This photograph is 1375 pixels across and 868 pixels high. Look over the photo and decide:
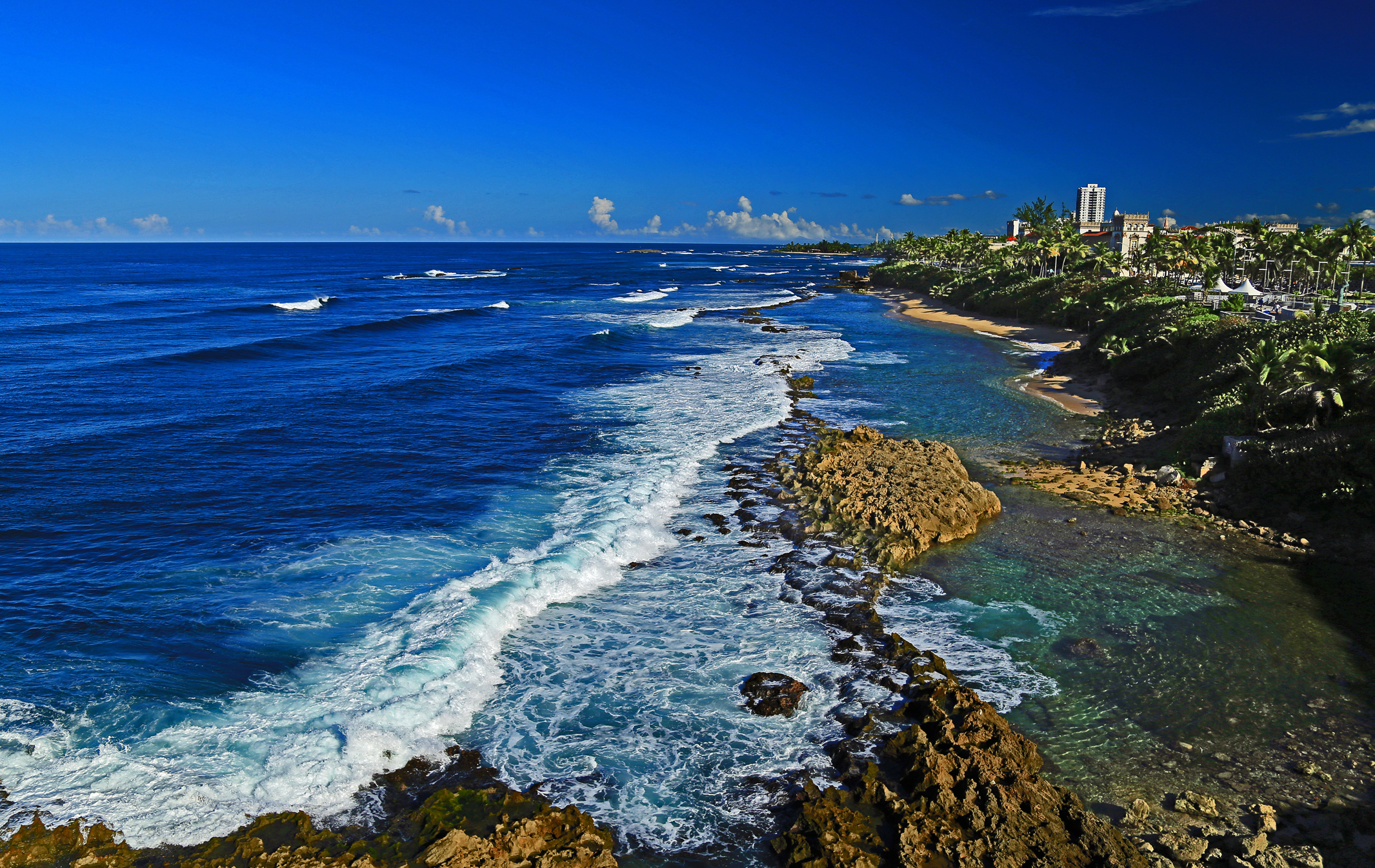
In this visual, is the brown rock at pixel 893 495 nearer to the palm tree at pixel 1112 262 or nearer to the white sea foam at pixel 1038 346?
the white sea foam at pixel 1038 346

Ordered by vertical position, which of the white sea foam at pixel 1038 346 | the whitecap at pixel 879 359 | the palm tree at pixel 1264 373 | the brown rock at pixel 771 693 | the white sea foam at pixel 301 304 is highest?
the white sea foam at pixel 301 304

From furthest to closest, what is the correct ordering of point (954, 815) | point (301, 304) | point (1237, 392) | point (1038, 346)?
point (301, 304), point (1038, 346), point (1237, 392), point (954, 815)

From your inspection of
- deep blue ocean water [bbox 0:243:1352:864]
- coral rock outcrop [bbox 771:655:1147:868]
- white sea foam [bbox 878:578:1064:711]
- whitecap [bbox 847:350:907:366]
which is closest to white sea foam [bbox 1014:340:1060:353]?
whitecap [bbox 847:350:907:366]

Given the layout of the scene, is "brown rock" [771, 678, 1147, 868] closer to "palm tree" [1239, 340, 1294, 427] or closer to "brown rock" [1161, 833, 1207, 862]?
"brown rock" [1161, 833, 1207, 862]

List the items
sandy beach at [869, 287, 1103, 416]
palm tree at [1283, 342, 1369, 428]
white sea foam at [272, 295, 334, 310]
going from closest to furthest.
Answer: palm tree at [1283, 342, 1369, 428]
sandy beach at [869, 287, 1103, 416]
white sea foam at [272, 295, 334, 310]

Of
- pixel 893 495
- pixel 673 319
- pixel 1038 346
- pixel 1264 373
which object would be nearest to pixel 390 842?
pixel 893 495

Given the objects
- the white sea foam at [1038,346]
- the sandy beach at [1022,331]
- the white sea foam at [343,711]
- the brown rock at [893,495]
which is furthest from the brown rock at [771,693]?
the white sea foam at [1038,346]

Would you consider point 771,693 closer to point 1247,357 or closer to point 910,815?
point 910,815
